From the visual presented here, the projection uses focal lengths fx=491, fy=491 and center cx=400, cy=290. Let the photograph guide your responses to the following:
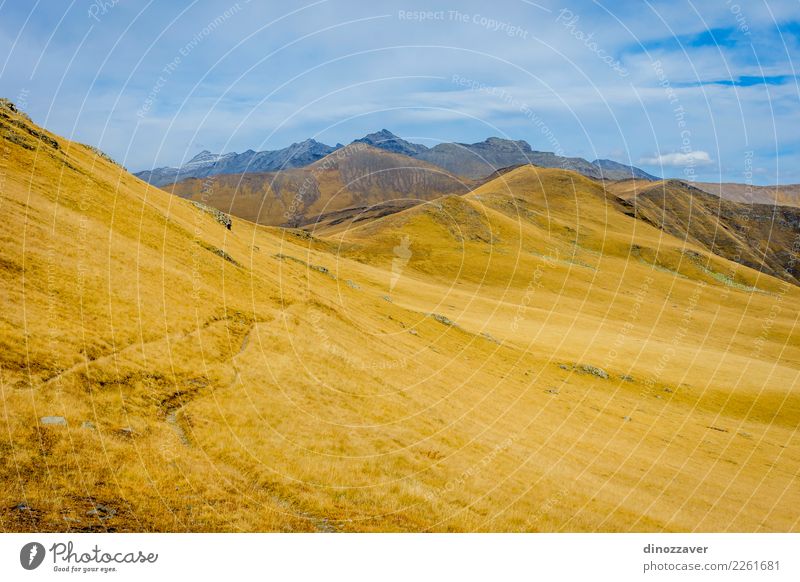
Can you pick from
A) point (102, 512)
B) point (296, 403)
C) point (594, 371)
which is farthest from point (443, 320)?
point (102, 512)

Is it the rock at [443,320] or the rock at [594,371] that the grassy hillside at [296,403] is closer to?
the rock at [443,320]

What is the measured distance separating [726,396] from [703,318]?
68442 millimetres

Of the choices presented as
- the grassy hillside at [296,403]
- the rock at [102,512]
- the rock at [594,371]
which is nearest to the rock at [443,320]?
the grassy hillside at [296,403]

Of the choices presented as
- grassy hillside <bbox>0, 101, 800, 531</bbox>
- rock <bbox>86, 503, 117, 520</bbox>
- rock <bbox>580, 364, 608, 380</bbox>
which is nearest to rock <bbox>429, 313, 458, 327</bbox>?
grassy hillside <bbox>0, 101, 800, 531</bbox>

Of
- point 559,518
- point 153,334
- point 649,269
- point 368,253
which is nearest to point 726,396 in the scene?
point 559,518

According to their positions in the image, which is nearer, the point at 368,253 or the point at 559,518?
the point at 559,518

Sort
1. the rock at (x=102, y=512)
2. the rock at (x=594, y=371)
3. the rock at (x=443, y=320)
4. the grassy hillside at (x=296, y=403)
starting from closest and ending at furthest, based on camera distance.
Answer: the rock at (x=102, y=512)
the grassy hillside at (x=296, y=403)
the rock at (x=594, y=371)
the rock at (x=443, y=320)

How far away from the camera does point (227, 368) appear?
28391 millimetres

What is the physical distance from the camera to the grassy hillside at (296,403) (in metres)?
17.9

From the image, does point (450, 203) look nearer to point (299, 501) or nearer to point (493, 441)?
point (493, 441)

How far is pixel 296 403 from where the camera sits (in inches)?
1067

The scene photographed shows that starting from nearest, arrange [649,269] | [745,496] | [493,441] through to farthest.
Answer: [493,441] → [745,496] → [649,269]

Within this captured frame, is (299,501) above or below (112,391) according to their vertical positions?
below

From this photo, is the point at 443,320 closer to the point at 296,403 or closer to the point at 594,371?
the point at 594,371
